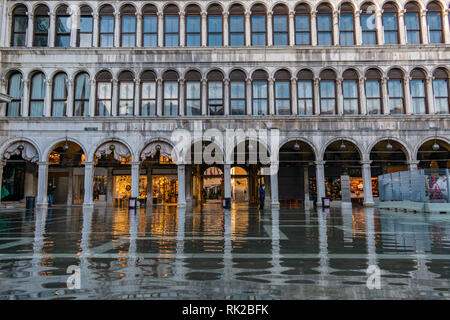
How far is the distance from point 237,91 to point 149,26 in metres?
8.92

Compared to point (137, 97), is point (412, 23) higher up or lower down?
higher up

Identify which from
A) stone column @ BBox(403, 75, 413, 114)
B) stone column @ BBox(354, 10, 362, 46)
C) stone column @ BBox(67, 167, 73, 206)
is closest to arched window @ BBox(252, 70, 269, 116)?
stone column @ BBox(354, 10, 362, 46)

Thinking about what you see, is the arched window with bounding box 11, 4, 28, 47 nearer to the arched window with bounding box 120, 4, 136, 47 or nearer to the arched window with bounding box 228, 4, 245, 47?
the arched window with bounding box 120, 4, 136, 47

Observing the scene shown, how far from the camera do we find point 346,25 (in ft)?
83.9

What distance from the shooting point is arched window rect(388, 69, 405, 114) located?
24.8 m

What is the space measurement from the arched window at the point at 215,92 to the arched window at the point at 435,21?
55.5 ft

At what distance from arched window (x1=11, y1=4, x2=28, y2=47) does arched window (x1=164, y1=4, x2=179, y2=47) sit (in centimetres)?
1123

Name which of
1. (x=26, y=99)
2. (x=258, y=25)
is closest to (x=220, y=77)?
(x=258, y=25)

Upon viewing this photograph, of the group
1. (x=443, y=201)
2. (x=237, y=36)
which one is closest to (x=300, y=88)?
(x=237, y=36)

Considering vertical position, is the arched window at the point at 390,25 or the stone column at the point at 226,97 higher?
the arched window at the point at 390,25

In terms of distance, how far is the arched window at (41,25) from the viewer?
84.3 ft

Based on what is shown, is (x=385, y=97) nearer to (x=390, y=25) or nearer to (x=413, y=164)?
(x=413, y=164)

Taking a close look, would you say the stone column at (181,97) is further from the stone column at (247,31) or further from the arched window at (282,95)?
the arched window at (282,95)

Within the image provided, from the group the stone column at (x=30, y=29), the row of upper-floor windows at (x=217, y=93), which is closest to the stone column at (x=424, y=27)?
the row of upper-floor windows at (x=217, y=93)
